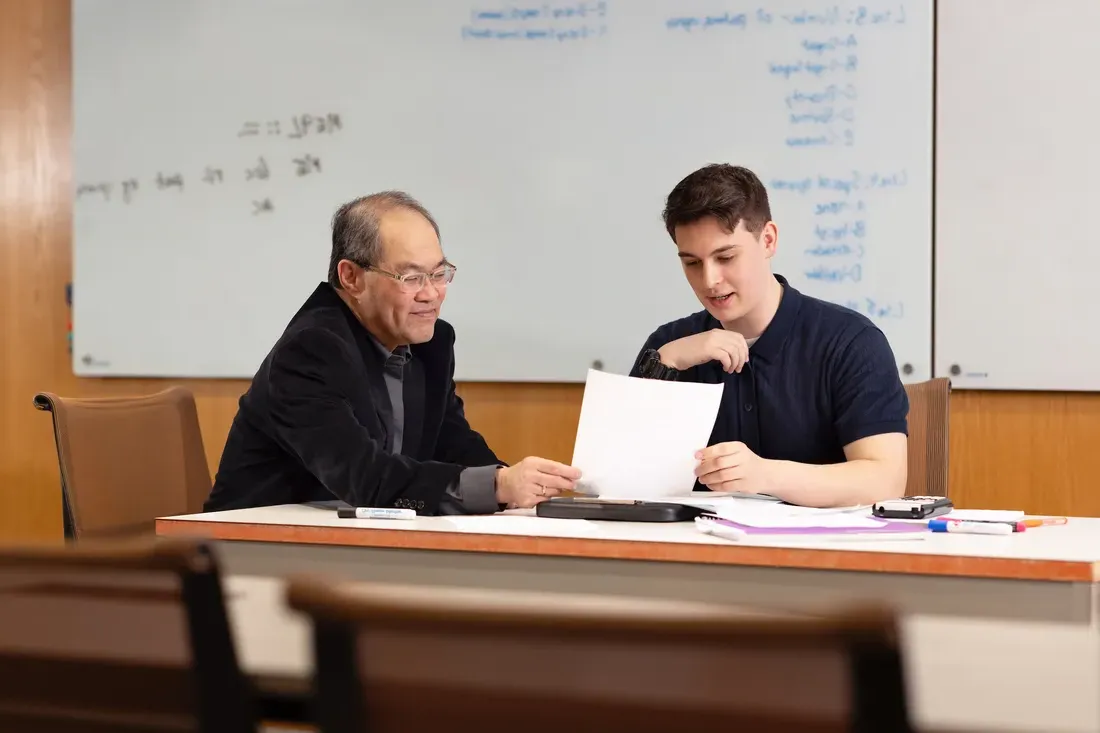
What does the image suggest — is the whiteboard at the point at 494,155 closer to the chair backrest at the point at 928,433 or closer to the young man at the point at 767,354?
the chair backrest at the point at 928,433

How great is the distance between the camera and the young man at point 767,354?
7.41ft

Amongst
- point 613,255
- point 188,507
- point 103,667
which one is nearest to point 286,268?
point 613,255

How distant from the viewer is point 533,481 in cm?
199

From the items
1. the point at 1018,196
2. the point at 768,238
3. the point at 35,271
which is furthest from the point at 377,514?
the point at 35,271


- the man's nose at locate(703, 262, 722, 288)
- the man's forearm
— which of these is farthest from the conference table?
the man's nose at locate(703, 262, 722, 288)

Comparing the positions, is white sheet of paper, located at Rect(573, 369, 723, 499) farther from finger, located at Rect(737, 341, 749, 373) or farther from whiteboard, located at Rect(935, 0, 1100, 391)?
whiteboard, located at Rect(935, 0, 1100, 391)

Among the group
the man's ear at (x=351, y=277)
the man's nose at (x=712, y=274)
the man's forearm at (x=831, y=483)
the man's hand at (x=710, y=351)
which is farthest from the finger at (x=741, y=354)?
the man's ear at (x=351, y=277)

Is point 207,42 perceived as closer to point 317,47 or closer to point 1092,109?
point 317,47

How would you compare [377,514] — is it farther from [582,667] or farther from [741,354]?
[582,667]

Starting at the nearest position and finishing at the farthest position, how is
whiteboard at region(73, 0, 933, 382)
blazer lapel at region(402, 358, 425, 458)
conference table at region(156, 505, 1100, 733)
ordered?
conference table at region(156, 505, 1100, 733)
blazer lapel at region(402, 358, 425, 458)
whiteboard at region(73, 0, 933, 382)

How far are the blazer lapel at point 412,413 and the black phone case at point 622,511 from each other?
52 centimetres

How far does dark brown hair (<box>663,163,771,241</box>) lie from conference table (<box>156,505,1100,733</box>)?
684mm

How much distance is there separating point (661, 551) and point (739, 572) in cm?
11

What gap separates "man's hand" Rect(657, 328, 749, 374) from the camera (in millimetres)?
2295
